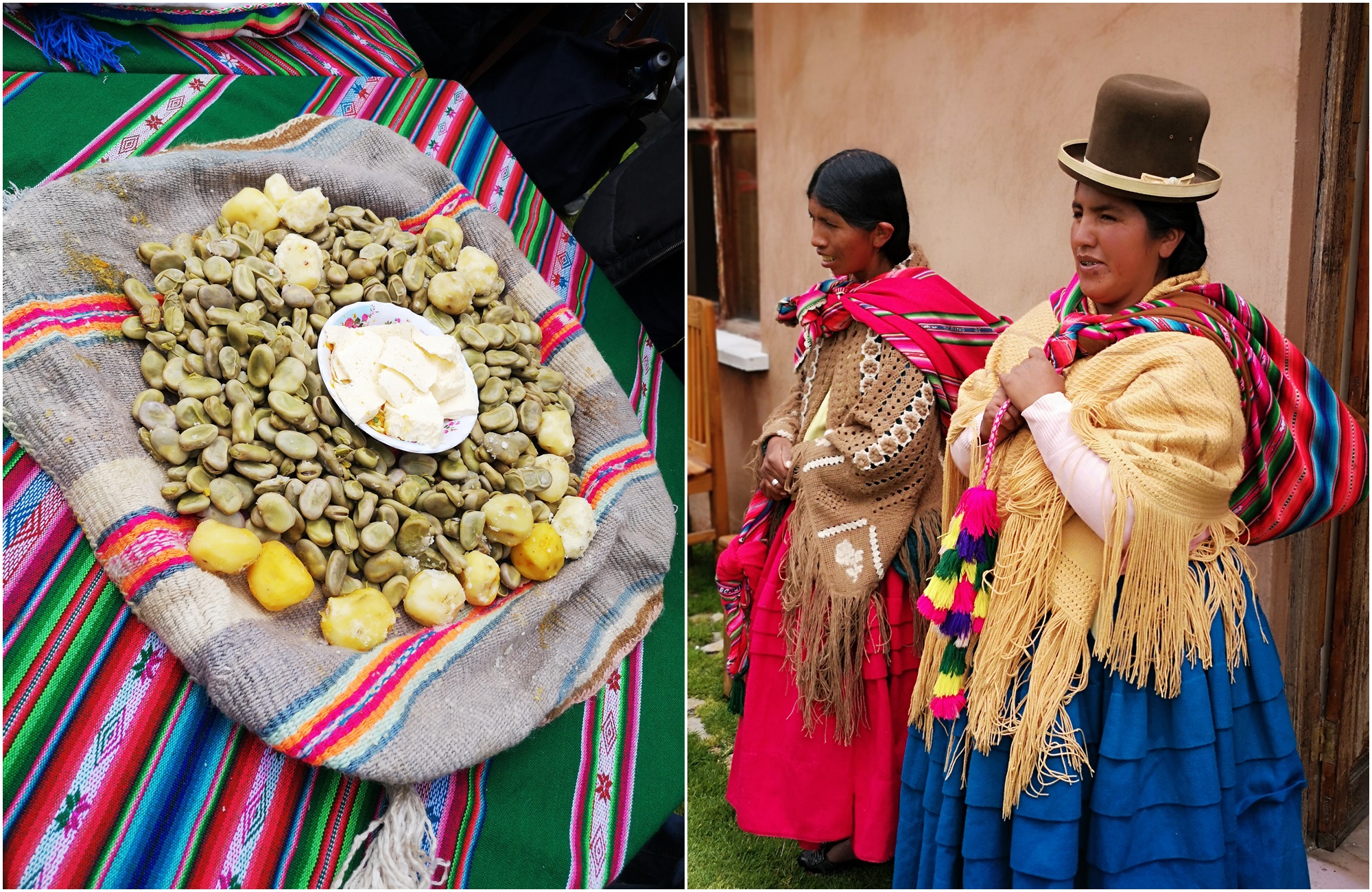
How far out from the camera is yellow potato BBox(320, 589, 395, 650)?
5.42 ft

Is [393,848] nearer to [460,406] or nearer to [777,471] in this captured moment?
[460,406]

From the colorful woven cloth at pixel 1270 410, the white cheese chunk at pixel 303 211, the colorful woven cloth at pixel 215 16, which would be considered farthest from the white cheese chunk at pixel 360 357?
the colorful woven cloth at pixel 1270 410

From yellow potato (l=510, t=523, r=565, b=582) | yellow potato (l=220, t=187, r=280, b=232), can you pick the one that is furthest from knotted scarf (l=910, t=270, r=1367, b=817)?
yellow potato (l=220, t=187, r=280, b=232)

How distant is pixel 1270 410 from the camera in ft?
5.52

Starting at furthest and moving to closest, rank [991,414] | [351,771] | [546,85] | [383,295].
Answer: [546,85] → [383,295] → [991,414] → [351,771]

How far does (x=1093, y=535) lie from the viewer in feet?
5.46

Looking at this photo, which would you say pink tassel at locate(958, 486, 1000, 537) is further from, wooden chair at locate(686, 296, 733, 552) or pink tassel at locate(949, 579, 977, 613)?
wooden chair at locate(686, 296, 733, 552)

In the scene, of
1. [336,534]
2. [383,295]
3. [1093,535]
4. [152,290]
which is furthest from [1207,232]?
[152,290]

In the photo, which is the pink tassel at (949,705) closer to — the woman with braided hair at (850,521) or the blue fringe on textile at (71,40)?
the woman with braided hair at (850,521)

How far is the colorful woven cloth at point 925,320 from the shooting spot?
2.16 metres

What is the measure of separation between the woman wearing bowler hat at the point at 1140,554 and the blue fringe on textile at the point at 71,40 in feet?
5.79

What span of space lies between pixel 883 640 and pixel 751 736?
42 cm

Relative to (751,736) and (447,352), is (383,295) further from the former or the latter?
(751,736)

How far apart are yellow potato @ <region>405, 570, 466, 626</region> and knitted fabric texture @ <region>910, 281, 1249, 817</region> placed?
2.95 feet
